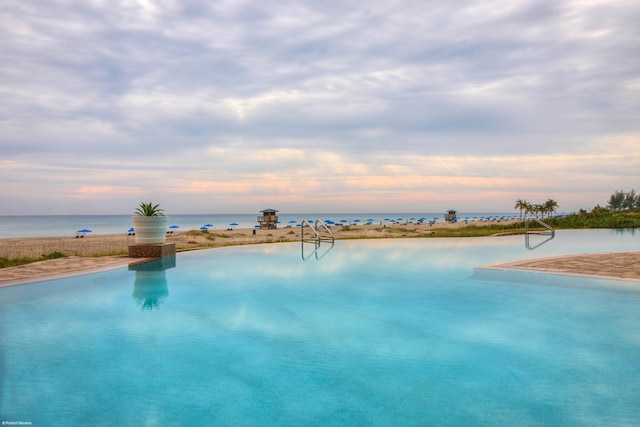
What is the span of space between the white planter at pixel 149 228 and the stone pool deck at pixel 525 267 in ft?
2.79

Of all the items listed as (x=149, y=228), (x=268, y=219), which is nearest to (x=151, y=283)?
(x=149, y=228)

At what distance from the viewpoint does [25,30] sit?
14.1m

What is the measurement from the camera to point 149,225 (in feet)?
47.2

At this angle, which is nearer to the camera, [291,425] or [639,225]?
[291,425]

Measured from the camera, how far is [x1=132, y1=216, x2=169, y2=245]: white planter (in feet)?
46.6

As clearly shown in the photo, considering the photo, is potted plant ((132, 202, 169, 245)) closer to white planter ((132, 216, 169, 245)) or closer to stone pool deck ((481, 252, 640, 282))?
white planter ((132, 216, 169, 245))

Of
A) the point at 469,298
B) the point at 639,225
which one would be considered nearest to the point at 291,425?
the point at 469,298

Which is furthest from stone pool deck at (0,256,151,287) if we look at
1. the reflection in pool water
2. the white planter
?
the white planter

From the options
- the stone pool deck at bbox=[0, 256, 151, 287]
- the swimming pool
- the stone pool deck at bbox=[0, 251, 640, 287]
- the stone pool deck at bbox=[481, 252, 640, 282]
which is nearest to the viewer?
the swimming pool

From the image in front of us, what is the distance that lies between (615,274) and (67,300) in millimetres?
13840

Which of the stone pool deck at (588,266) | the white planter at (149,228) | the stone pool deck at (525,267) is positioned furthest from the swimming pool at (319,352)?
the white planter at (149,228)

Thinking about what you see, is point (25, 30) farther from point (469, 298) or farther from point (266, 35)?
point (469, 298)

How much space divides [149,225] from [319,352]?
10.8 meters

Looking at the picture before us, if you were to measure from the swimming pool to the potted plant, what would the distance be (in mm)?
3676
